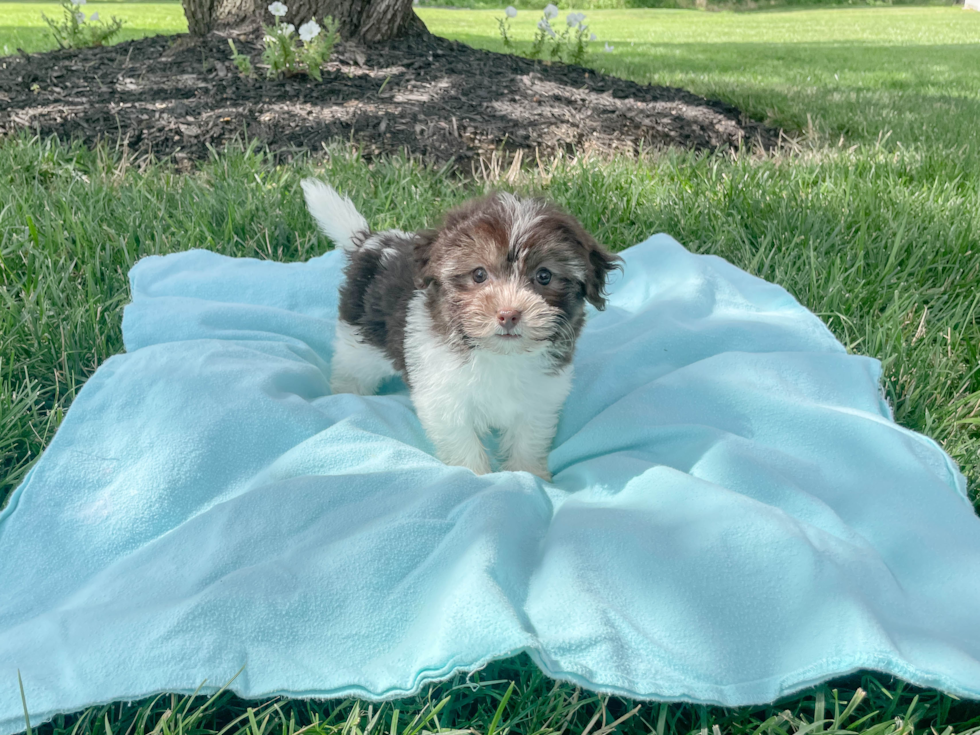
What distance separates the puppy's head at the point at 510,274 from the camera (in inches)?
98.1

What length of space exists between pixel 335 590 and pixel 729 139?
6.11 metres

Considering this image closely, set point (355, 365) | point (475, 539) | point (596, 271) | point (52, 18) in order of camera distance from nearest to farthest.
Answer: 1. point (475, 539)
2. point (596, 271)
3. point (355, 365)
4. point (52, 18)

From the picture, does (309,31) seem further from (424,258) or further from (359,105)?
A: (424,258)

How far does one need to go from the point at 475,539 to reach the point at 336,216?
1965 mm

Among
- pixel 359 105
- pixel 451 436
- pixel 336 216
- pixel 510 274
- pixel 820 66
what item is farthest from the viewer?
pixel 820 66

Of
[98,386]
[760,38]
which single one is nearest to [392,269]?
[98,386]

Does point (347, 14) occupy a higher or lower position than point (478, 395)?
higher

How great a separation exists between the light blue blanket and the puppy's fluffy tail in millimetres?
606

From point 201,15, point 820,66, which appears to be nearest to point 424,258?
point 201,15

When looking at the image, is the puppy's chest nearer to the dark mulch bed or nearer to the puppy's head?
the puppy's head

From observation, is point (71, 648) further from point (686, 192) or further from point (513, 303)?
point (686, 192)

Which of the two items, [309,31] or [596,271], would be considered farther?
[309,31]

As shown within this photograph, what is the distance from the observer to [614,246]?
4715 millimetres

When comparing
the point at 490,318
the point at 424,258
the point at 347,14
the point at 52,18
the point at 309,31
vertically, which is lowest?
the point at 490,318
